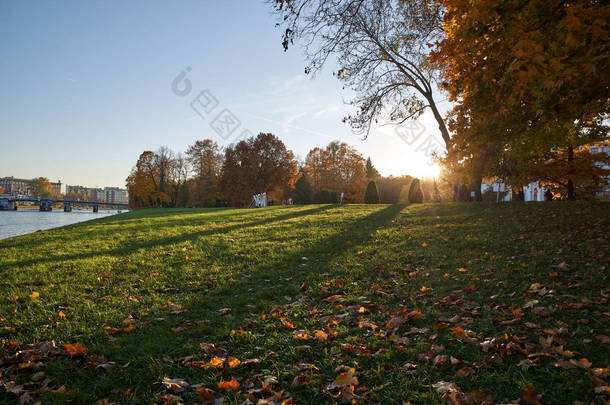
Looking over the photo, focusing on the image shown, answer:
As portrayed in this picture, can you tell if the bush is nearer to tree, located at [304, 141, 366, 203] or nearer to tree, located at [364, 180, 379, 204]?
tree, located at [364, 180, 379, 204]

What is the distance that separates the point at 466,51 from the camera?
5.08 m

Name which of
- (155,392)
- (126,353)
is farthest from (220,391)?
(126,353)

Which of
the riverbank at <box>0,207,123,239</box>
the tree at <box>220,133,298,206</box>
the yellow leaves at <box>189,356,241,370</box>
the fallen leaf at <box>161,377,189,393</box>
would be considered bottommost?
the fallen leaf at <box>161,377,189,393</box>

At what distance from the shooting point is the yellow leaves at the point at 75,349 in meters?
2.93

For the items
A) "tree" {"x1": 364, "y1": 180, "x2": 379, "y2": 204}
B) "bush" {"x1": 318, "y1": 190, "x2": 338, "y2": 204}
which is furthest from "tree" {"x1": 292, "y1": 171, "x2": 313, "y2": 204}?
"tree" {"x1": 364, "y1": 180, "x2": 379, "y2": 204}

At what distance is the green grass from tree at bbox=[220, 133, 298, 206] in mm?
34871

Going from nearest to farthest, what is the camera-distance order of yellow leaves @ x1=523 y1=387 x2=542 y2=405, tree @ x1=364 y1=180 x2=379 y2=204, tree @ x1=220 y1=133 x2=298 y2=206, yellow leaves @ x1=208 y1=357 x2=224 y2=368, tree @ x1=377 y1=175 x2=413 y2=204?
1. yellow leaves @ x1=523 y1=387 x2=542 y2=405
2. yellow leaves @ x1=208 y1=357 x2=224 y2=368
3. tree @ x1=364 y1=180 x2=379 y2=204
4. tree @ x1=220 y1=133 x2=298 y2=206
5. tree @ x1=377 y1=175 x2=413 y2=204

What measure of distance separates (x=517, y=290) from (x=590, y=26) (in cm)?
323

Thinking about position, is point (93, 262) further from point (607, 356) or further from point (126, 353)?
point (607, 356)

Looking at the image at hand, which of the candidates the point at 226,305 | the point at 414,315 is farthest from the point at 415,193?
the point at 226,305

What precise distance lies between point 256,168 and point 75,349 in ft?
133

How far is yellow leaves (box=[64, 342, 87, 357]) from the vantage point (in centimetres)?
293

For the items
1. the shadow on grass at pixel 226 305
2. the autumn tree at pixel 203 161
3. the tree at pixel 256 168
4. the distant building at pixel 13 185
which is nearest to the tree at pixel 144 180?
the autumn tree at pixel 203 161

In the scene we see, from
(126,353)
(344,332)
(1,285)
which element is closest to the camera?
(126,353)
